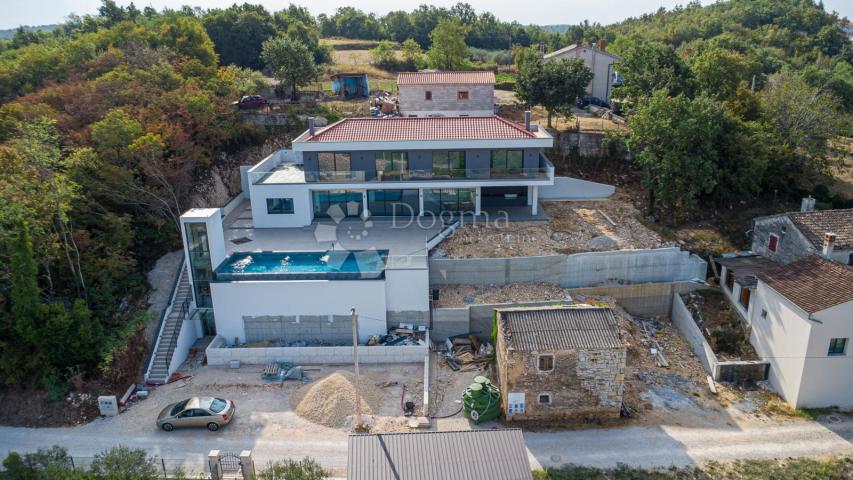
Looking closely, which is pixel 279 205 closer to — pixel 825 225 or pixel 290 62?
pixel 290 62

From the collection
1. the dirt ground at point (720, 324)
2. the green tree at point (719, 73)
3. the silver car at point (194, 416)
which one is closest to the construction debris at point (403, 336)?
the silver car at point (194, 416)

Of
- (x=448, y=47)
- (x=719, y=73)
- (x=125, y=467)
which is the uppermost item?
(x=448, y=47)

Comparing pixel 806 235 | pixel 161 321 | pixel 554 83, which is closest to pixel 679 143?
pixel 806 235

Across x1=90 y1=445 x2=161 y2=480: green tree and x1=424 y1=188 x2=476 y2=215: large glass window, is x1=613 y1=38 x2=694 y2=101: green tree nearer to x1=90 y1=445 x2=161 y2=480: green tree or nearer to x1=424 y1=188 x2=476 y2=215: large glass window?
x1=424 y1=188 x2=476 y2=215: large glass window

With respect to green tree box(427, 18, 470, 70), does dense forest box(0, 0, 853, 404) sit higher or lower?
lower

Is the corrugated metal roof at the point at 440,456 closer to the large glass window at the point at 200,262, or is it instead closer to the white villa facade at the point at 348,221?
the white villa facade at the point at 348,221

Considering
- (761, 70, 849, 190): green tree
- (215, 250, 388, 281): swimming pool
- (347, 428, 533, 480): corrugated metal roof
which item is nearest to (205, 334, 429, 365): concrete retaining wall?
(215, 250, 388, 281): swimming pool

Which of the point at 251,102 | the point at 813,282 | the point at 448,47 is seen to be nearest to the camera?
the point at 813,282
